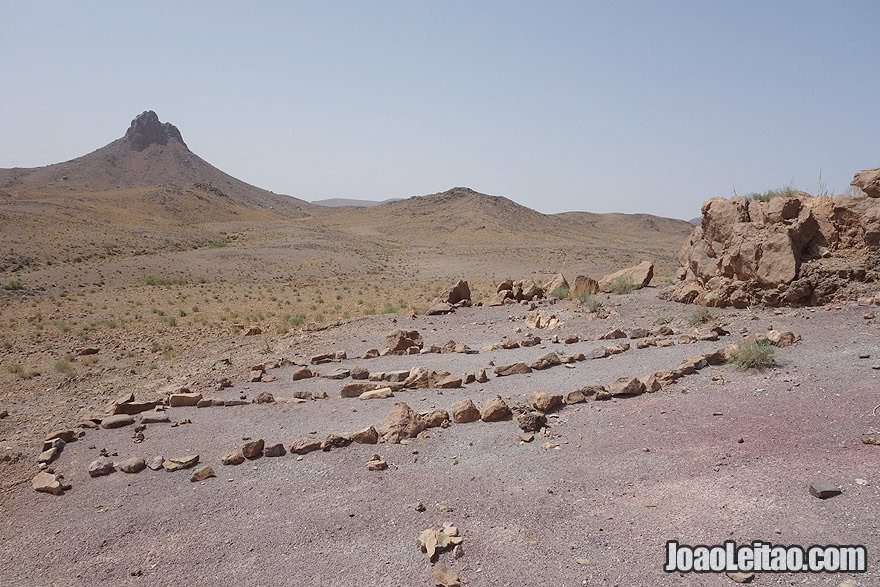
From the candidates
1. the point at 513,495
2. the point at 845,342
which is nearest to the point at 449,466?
the point at 513,495

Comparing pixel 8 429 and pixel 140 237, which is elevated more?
pixel 140 237

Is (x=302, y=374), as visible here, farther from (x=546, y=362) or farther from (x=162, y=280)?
(x=162, y=280)

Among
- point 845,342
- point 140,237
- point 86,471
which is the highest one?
point 140,237

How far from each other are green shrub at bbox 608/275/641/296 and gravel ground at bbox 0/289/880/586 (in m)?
6.76

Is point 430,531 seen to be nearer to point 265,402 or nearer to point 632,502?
point 632,502

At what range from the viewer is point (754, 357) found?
279 inches

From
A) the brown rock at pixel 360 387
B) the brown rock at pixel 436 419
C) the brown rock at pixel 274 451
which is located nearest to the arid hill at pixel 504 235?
the brown rock at pixel 360 387

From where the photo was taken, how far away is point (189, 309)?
20.7 metres

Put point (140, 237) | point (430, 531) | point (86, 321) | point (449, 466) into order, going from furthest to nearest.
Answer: point (140, 237), point (86, 321), point (449, 466), point (430, 531)

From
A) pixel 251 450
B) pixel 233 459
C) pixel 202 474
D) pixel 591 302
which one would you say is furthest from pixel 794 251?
pixel 202 474

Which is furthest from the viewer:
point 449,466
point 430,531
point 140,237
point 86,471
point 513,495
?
point 140,237

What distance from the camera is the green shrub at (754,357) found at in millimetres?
7090

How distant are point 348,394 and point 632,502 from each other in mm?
5157

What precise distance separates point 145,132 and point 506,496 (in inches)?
6096
